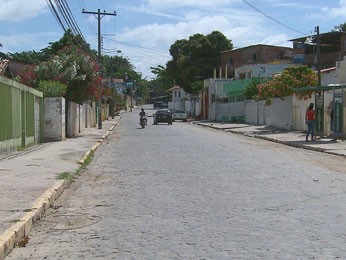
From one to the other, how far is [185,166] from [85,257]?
33.0ft

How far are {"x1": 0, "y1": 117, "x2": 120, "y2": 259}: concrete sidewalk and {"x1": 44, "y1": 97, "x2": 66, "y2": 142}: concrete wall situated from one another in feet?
20.4

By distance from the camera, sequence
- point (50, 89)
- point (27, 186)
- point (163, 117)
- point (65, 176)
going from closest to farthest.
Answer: point (27, 186), point (65, 176), point (50, 89), point (163, 117)

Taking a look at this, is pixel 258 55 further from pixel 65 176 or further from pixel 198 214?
pixel 198 214

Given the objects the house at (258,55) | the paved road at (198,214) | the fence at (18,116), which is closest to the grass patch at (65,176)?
the paved road at (198,214)

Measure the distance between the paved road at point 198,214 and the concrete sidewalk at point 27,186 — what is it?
0.72 feet

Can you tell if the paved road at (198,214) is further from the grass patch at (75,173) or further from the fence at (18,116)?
the fence at (18,116)

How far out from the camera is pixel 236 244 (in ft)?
23.7

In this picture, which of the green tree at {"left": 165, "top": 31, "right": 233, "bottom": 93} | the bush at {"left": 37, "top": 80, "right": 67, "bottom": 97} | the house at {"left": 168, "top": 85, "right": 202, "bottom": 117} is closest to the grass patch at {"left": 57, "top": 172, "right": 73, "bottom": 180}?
the bush at {"left": 37, "top": 80, "right": 67, "bottom": 97}

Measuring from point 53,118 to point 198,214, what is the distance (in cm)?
1978

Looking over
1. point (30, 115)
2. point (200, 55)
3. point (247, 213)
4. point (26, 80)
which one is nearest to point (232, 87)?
point (200, 55)

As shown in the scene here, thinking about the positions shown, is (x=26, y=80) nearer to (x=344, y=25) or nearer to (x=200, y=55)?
(x=200, y=55)

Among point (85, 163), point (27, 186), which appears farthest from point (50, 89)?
point (27, 186)

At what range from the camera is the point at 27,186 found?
12039mm

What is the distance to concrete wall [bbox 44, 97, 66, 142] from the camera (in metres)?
27.9
